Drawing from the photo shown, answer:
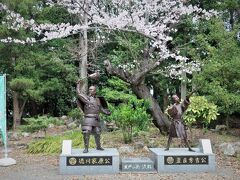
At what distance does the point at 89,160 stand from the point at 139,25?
202 inches

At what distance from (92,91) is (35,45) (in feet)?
26.9

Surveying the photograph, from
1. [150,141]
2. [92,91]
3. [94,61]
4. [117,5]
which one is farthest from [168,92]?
[92,91]

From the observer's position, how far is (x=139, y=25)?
37.1ft

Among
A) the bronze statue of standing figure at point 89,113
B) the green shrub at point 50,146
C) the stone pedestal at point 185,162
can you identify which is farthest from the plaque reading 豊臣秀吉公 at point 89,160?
the green shrub at point 50,146

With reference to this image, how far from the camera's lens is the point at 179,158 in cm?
783

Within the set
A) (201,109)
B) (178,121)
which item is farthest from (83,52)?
(178,121)

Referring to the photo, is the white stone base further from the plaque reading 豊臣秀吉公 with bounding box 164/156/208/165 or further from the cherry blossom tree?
the cherry blossom tree

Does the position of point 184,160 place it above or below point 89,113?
below

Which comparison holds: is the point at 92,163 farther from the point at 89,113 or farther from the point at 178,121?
the point at 178,121

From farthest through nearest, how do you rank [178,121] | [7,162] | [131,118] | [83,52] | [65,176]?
[83,52], [131,118], [7,162], [178,121], [65,176]

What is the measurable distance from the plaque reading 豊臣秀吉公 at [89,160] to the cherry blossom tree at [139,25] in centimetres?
399

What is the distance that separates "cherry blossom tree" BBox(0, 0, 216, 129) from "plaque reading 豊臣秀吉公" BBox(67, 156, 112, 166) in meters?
3.99

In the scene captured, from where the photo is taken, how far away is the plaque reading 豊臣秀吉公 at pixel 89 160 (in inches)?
303

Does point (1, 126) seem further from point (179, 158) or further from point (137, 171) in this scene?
point (179, 158)
